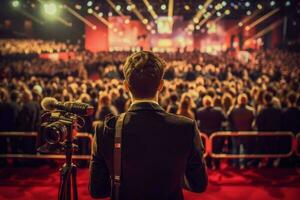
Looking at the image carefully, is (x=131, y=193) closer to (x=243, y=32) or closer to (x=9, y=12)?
(x=9, y=12)

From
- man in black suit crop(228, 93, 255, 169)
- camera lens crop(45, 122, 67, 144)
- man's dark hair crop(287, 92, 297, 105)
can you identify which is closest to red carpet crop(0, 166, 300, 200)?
man in black suit crop(228, 93, 255, 169)

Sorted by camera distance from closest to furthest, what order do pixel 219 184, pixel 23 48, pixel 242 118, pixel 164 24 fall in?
1. pixel 219 184
2. pixel 242 118
3. pixel 23 48
4. pixel 164 24

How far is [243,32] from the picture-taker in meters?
35.4

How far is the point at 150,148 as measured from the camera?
1859 mm

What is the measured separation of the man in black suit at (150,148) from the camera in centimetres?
186

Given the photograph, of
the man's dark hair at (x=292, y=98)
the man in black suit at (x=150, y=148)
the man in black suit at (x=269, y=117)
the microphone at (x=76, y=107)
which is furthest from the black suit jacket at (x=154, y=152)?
the man's dark hair at (x=292, y=98)

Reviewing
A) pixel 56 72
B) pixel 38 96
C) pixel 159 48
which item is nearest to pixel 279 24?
pixel 159 48

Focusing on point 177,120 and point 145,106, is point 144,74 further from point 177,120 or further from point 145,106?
point 177,120

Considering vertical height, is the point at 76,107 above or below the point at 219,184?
above

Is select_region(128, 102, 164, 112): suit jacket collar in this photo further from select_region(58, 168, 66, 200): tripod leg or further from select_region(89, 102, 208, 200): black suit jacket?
select_region(58, 168, 66, 200): tripod leg

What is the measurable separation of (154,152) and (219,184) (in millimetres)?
4543

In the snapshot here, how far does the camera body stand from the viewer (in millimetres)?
2672

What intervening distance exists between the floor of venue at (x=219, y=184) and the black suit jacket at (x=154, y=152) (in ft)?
12.3

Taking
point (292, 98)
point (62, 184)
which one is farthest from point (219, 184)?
point (62, 184)
